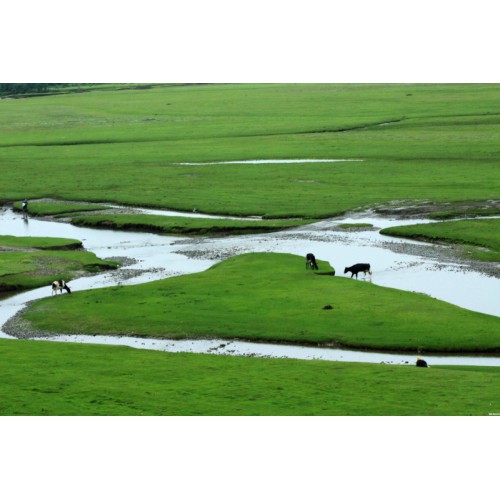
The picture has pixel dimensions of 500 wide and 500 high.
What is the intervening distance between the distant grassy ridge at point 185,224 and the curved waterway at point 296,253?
1304mm

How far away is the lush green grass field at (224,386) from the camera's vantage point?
87.7 feet

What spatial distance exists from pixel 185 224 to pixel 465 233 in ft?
64.1

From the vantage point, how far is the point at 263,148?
346 feet

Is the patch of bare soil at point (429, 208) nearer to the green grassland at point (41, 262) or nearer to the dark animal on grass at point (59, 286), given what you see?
the green grassland at point (41, 262)

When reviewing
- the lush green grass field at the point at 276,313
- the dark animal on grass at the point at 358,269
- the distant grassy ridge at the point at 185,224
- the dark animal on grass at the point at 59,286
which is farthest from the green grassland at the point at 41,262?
the dark animal on grass at the point at 358,269

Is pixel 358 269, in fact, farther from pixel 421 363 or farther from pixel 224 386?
pixel 224 386

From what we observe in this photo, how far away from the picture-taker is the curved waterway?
37.1 meters

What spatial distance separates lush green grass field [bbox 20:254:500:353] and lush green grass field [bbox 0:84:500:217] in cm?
2462

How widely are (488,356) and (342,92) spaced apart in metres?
141

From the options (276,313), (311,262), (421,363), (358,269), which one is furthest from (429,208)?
(421,363)

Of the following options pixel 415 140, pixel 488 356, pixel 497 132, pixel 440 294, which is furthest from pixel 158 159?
pixel 488 356

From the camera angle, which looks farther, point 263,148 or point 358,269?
point 263,148

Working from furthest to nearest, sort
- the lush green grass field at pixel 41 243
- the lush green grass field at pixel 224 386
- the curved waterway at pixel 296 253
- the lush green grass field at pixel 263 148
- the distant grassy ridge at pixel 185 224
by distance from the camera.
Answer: the lush green grass field at pixel 263 148 < the distant grassy ridge at pixel 185 224 < the lush green grass field at pixel 41 243 < the curved waterway at pixel 296 253 < the lush green grass field at pixel 224 386

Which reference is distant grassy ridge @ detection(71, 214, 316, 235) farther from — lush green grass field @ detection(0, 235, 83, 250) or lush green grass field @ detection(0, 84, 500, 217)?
lush green grass field @ detection(0, 235, 83, 250)
